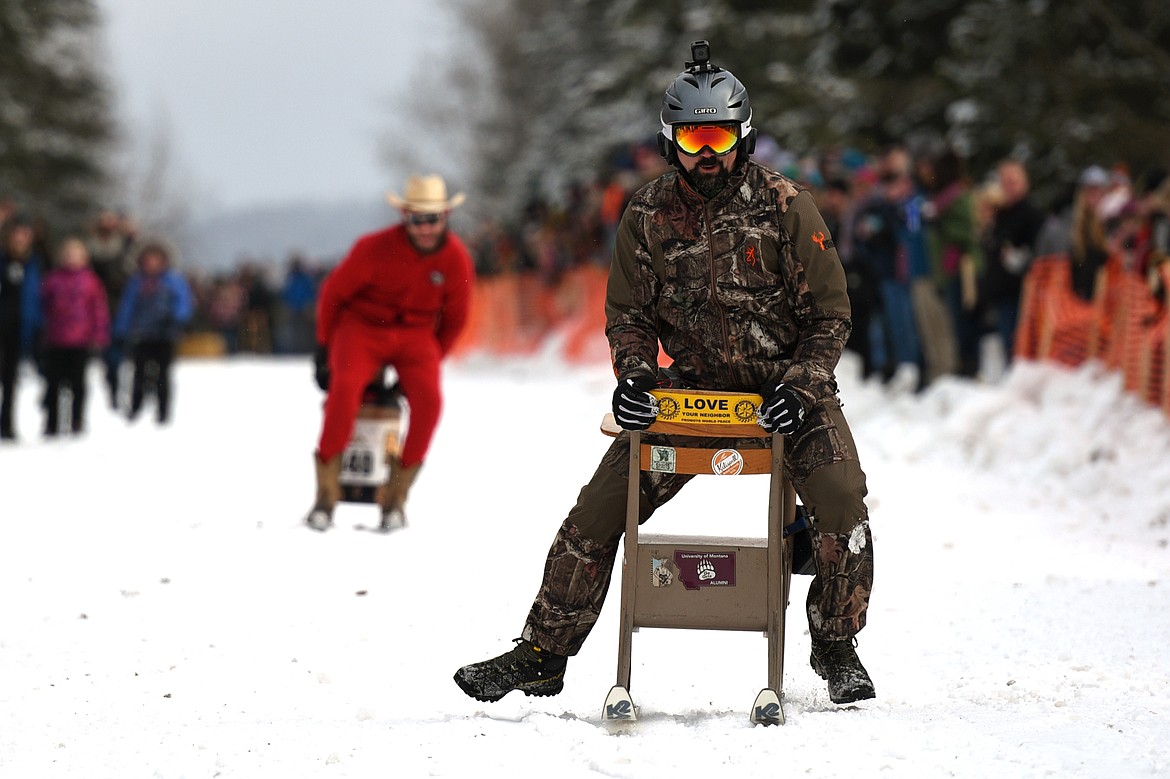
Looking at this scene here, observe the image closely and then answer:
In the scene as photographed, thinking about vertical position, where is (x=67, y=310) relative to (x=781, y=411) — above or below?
above

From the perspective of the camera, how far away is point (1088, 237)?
44.2 feet

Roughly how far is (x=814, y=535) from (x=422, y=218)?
15.2ft

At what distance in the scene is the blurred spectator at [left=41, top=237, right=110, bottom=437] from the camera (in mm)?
16312

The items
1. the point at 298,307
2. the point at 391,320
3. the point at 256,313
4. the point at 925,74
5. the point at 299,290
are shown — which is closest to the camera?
the point at 391,320

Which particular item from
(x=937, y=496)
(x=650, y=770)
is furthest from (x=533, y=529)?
(x=650, y=770)

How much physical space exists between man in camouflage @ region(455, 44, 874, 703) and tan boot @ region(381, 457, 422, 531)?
443 cm

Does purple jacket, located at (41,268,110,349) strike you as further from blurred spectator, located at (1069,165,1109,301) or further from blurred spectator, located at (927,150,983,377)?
blurred spectator, located at (1069,165,1109,301)

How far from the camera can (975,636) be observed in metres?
6.89

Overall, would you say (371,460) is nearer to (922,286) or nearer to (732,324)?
(732,324)

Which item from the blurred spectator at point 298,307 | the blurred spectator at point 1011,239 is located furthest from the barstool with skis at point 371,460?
the blurred spectator at point 298,307

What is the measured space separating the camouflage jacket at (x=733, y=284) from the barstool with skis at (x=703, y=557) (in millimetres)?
206

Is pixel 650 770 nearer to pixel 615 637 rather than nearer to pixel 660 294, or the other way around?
pixel 660 294

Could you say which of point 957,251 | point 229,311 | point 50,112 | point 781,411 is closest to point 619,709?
point 781,411

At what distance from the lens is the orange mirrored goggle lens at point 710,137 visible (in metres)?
5.20
